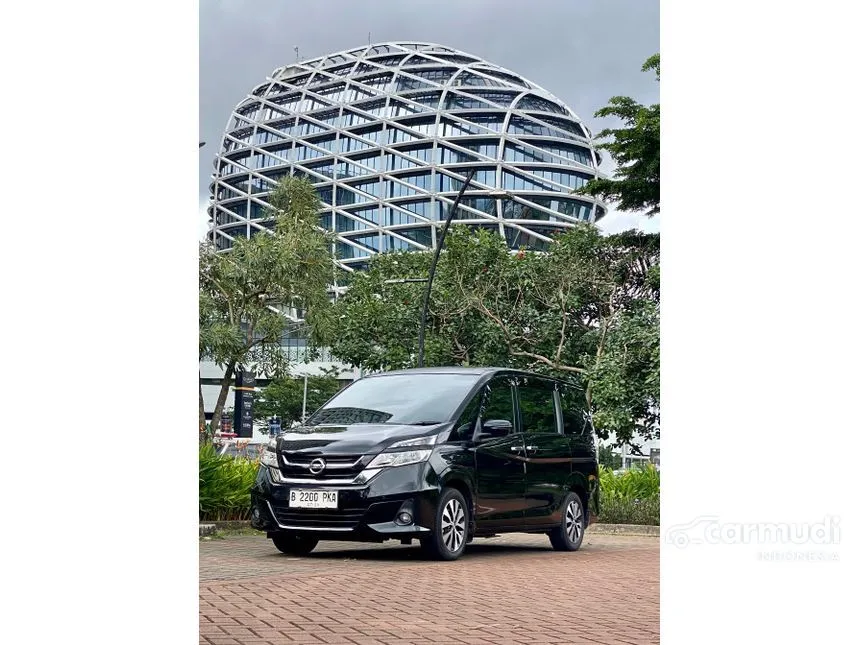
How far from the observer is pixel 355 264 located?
126 metres

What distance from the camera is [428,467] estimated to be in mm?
9734

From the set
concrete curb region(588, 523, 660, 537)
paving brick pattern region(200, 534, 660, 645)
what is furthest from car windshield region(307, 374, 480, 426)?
concrete curb region(588, 523, 660, 537)

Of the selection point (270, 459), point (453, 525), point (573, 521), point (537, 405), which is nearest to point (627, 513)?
point (573, 521)

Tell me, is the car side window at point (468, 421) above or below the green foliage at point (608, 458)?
above

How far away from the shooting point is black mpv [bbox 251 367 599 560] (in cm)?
968

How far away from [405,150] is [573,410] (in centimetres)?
12030

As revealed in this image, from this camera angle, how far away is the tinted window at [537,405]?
37.6 feet

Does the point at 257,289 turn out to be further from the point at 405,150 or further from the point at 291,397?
the point at 405,150

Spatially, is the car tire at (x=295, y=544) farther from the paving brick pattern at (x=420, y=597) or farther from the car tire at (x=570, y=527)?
Answer: the car tire at (x=570, y=527)

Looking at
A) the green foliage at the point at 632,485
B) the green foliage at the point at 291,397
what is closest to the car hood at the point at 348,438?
the green foliage at the point at 632,485

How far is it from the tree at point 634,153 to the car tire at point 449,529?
1722 centimetres
